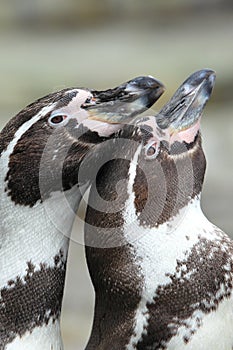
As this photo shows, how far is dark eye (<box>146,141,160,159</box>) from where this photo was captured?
853 mm

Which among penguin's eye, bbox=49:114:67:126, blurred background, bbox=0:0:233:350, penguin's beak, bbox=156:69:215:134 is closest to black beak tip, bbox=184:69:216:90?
penguin's beak, bbox=156:69:215:134

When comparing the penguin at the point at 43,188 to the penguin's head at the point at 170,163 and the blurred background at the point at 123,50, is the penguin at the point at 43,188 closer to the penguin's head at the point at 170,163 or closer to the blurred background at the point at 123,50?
the penguin's head at the point at 170,163

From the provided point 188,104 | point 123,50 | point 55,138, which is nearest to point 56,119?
point 55,138

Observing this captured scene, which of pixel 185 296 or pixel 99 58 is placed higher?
pixel 185 296

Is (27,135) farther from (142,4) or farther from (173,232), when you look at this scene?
(142,4)

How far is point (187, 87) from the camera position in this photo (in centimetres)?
90

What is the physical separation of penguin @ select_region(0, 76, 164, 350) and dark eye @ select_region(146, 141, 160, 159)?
3 centimetres

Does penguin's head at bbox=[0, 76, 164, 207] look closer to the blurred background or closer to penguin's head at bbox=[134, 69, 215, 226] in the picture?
penguin's head at bbox=[134, 69, 215, 226]

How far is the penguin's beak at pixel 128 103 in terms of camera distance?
83 centimetres

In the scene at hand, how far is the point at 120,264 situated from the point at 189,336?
0.28 ft

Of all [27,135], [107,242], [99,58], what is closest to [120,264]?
[107,242]

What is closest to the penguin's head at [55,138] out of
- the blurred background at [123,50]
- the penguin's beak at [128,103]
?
the penguin's beak at [128,103]

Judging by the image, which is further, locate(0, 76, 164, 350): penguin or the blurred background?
the blurred background

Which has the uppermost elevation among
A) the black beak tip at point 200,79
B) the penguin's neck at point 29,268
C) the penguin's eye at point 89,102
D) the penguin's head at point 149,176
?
the penguin's eye at point 89,102
